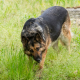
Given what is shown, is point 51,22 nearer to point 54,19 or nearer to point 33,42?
point 54,19

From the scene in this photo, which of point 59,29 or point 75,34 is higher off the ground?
point 59,29

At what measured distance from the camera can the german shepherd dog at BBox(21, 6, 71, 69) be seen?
3.49 meters

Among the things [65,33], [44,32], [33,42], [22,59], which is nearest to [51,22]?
[44,32]

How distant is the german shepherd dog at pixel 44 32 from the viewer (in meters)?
3.49

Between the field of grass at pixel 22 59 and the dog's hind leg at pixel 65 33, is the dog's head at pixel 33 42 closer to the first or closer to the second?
the field of grass at pixel 22 59

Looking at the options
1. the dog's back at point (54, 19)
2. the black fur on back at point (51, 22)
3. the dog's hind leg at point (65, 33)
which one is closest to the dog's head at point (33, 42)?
the black fur on back at point (51, 22)

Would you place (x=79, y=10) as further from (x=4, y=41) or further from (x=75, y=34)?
(x=4, y=41)

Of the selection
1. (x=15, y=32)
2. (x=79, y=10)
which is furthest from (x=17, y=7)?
(x=79, y=10)

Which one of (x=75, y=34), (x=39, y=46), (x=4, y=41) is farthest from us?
(x=75, y=34)

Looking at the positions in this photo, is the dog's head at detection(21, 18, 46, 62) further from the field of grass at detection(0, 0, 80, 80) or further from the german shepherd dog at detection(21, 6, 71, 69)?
the field of grass at detection(0, 0, 80, 80)

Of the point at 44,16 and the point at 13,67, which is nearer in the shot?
the point at 13,67

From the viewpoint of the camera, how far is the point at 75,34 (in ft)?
21.8

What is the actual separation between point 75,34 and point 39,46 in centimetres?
352

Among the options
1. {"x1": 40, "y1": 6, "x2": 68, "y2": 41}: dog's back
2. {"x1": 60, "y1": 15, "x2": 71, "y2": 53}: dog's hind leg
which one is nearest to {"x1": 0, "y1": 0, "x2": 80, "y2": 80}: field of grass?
{"x1": 60, "y1": 15, "x2": 71, "y2": 53}: dog's hind leg
